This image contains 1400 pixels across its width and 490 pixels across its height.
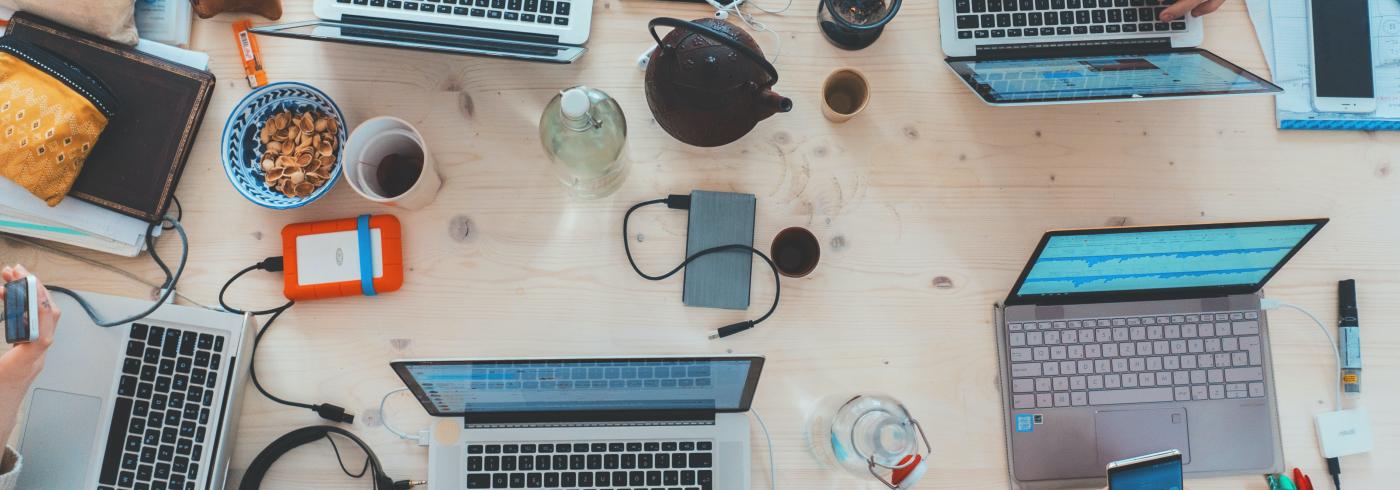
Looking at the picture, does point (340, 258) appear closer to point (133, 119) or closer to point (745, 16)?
point (133, 119)

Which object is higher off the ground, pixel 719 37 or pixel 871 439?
pixel 719 37

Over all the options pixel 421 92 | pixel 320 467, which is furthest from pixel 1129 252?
pixel 320 467

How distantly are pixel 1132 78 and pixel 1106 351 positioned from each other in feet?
A: 1.15

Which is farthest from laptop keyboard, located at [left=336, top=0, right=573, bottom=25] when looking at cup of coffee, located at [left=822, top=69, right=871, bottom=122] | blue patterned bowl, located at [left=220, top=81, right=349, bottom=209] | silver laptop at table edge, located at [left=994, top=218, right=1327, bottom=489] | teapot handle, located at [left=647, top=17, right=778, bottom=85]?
silver laptop at table edge, located at [left=994, top=218, right=1327, bottom=489]

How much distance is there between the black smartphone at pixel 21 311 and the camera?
776 mm

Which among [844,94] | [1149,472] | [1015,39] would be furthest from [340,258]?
[1149,472]

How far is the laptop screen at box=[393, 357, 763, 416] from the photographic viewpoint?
31.4 inches

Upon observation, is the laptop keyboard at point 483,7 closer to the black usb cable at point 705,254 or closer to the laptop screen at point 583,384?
the black usb cable at point 705,254

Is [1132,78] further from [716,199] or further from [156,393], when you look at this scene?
[156,393]

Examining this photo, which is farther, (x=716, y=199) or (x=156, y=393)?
(x=716, y=199)

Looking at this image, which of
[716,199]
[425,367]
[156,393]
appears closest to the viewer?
[425,367]

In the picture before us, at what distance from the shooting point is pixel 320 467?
0.97m

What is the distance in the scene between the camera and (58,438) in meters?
0.87

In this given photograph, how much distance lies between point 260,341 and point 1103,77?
3.74ft
